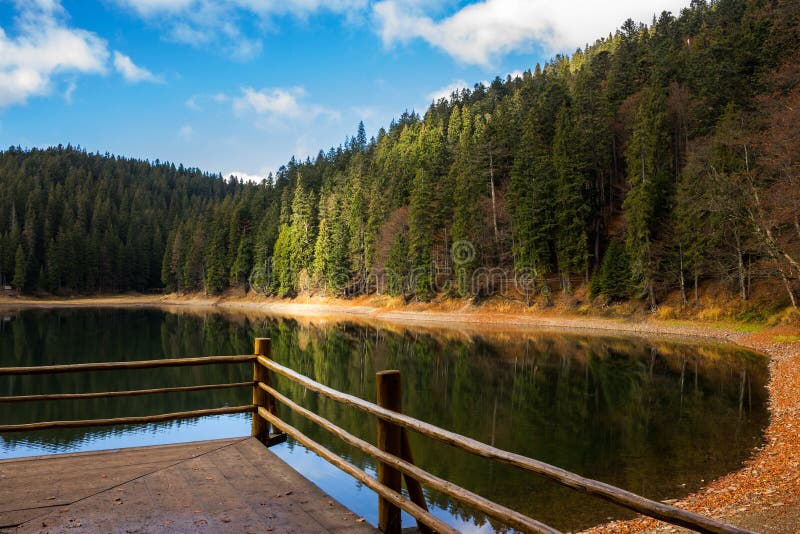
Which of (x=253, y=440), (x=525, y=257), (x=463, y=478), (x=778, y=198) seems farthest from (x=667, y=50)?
(x=253, y=440)

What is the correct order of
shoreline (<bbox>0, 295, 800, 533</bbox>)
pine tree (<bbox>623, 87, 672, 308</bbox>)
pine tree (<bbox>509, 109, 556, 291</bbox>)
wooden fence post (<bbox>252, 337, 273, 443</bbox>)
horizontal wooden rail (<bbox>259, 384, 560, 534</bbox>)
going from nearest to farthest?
horizontal wooden rail (<bbox>259, 384, 560, 534</bbox>), wooden fence post (<bbox>252, 337, 273, 443</bbox>), shoreline (<bbox>0, 295, 800, 533</bbox>), pine tree (<bbox>623, 87, 672, 308</bbox>), pine tree (<bbox>509, 109, 556, 291</bbox>)

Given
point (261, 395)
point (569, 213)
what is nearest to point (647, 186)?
point (569, 213)

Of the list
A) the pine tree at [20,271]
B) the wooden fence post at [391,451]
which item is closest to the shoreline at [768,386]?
the wooden fence post at [391,451]

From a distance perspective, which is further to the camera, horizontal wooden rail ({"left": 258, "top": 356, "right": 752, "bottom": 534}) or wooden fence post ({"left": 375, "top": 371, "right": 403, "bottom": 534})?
wooden fence post ({"left": 375, "top": 371, "right": 403, "bottom": 534})

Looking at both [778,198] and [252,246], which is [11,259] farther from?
[778,198]

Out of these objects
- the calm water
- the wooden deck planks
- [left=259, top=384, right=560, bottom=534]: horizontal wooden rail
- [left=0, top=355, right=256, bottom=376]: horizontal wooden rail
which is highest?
[left=0, top=355, right=256, bottom=376]: horizontal wooden rail

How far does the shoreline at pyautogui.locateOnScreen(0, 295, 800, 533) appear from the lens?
26.5 feet

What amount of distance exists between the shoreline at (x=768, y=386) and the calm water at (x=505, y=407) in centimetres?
61

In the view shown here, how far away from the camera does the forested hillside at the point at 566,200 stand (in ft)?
113

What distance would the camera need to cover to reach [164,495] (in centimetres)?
503

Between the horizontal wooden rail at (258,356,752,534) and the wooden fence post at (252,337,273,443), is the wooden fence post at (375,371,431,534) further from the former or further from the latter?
the wooden fence post at (252,337,273,443)

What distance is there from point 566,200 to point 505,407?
117ft

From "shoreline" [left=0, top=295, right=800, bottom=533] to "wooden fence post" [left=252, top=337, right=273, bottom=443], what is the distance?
5789mm

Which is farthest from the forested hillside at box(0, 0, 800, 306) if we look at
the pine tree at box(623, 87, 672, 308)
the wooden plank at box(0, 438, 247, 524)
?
the wooden plank at box(0, 438, 247, 524)
